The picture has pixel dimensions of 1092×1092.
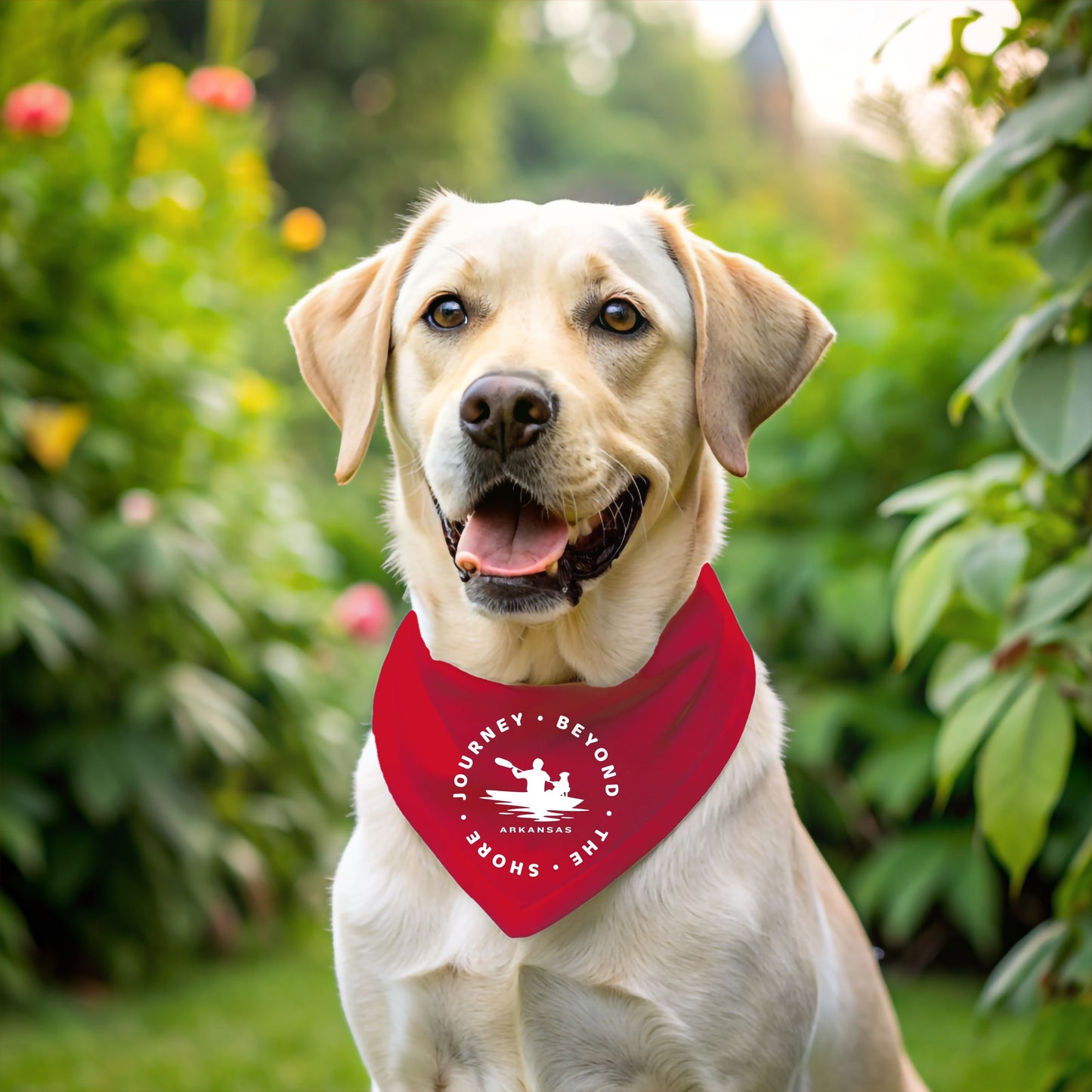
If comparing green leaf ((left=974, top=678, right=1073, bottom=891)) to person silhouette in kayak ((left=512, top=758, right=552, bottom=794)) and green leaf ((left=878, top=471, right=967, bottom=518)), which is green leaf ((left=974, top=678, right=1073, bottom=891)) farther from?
person silhouette in kayak ((left=512, top=758, right=552, bottom=794))

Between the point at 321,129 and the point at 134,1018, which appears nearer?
the point at 134,1018

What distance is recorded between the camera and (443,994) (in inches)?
79.7

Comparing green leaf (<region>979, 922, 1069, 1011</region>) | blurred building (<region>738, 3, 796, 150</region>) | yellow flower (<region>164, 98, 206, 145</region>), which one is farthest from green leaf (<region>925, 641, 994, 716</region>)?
→ blurred building (<region>738, 3, 796, 150</region>)

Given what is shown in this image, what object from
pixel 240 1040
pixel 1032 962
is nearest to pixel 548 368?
pixel 1032 962

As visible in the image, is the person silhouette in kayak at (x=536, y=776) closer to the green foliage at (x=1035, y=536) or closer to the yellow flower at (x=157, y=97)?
the green foliage at (x=1035, y=536)

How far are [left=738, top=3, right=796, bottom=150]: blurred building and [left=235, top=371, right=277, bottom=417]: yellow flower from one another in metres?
31.0

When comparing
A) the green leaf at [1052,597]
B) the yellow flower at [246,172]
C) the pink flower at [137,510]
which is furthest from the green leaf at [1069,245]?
the yellow flower at [246,172]

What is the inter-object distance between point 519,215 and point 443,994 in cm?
128

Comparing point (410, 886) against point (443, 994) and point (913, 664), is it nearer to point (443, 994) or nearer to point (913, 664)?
point (443, 994)

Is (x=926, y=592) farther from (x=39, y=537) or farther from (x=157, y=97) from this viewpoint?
(x=157, y=97)

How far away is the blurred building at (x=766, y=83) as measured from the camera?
3500 centimetres

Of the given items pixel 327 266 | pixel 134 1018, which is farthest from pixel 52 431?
pixel 327 266

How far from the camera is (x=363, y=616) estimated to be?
520cm

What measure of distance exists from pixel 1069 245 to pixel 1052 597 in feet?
1.97
